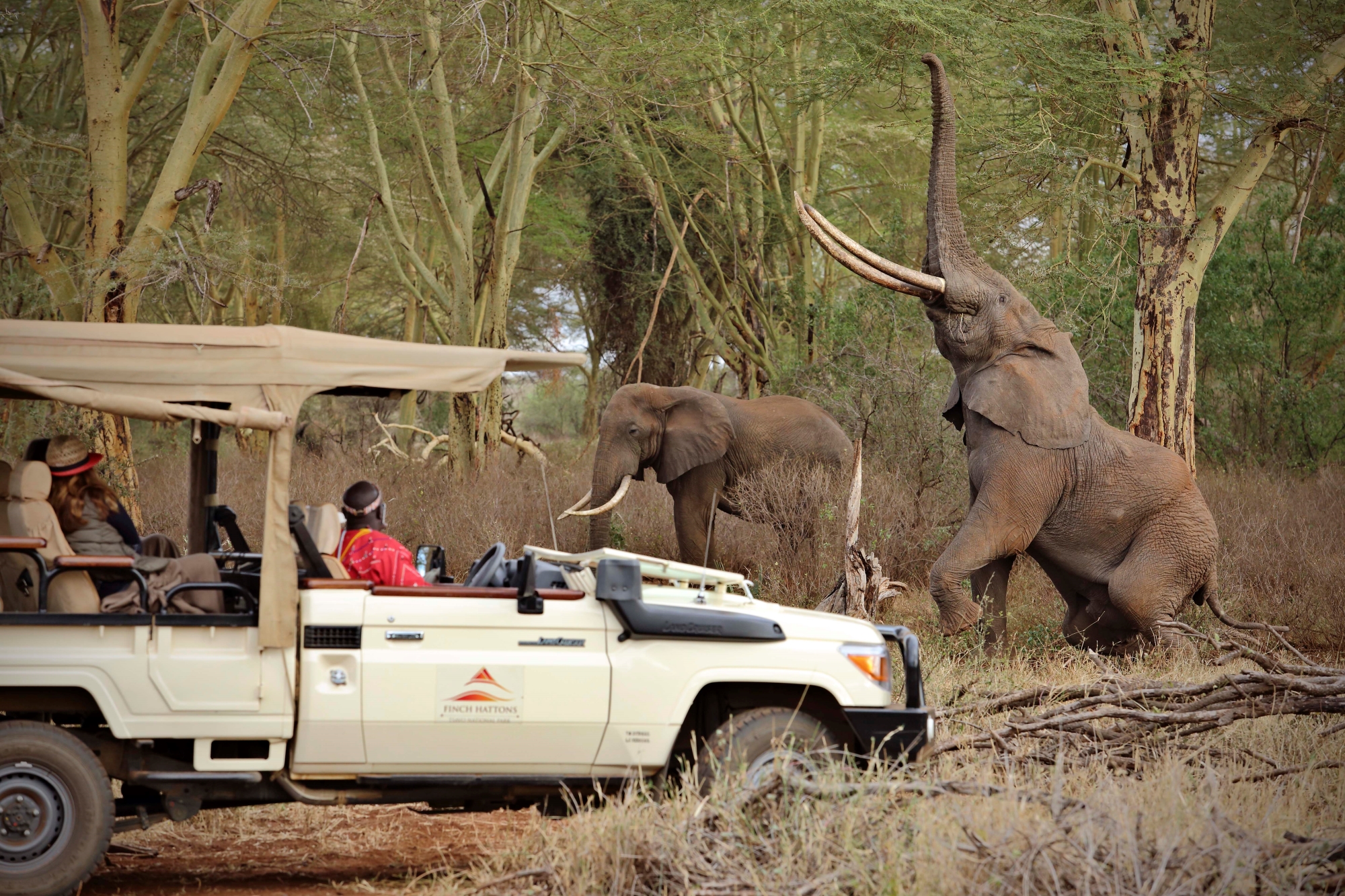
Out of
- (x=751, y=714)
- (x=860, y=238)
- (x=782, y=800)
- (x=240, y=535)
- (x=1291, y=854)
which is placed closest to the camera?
(x=1291, y=854)

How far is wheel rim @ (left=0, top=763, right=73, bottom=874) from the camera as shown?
16.5 ft

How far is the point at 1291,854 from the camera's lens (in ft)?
15.3

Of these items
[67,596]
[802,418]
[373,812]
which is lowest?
[373,812]

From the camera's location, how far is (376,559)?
5781 millimetres

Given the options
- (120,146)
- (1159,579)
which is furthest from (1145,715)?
(120,146)

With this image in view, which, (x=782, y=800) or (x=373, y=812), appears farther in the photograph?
(x=373, y=812)

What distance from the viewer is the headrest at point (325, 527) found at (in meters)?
5.85

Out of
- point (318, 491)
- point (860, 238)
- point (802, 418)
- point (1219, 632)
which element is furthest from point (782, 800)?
point (860, 238)

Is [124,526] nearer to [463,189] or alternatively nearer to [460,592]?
[460,592]

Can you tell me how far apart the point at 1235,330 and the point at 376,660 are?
16981mm

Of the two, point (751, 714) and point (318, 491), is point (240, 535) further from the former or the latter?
point (318, 491)

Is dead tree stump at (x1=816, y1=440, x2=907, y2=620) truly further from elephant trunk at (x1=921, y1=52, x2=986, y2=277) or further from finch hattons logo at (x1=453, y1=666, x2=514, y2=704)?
finch hattons logo at (x1=453, y1=666, x2=514, y2=704)

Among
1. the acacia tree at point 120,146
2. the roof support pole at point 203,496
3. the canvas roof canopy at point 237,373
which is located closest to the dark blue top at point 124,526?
the roof support pole at point 203,496

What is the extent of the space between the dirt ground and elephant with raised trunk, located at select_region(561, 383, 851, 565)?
709cm
